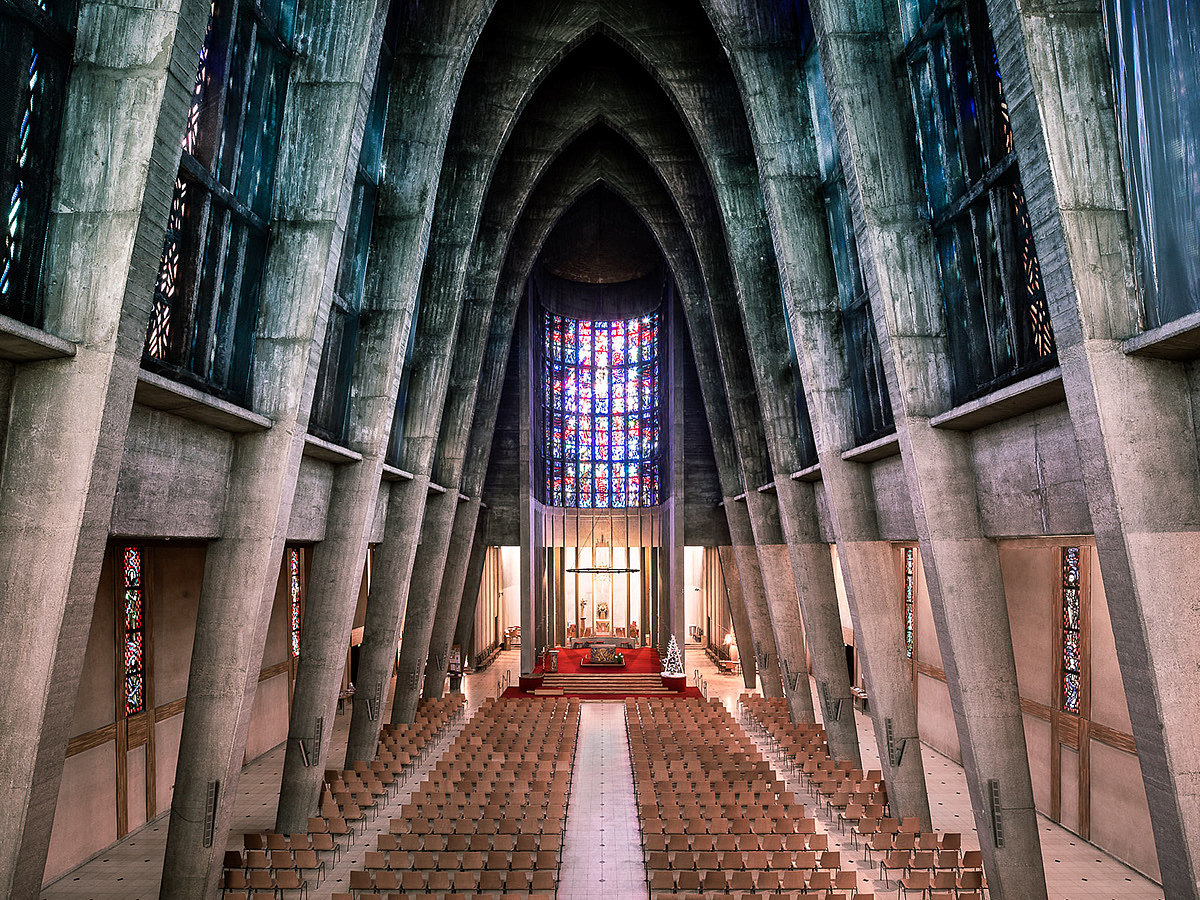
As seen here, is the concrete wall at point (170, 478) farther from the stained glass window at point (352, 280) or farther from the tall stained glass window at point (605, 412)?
the tall stained glass window at point (605, 412)

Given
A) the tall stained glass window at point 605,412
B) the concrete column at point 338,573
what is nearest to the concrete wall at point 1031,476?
the concrete column at point 338,573

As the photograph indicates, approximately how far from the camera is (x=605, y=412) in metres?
36.7

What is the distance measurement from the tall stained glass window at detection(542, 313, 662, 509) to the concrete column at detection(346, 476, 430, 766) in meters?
18.5

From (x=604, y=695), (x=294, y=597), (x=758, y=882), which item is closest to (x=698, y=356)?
(x=604, y=695)

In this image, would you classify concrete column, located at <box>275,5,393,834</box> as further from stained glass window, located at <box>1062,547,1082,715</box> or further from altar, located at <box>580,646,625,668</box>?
altar, located at <box>580,646,625,668</box>

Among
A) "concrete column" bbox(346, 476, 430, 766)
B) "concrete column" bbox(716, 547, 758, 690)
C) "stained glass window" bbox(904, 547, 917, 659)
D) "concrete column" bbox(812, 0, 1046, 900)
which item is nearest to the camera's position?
"concrete column" bbox(812, 0, 1046, 900)

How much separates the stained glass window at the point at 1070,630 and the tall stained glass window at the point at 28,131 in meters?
14.9

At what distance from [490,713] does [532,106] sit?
60.3ft

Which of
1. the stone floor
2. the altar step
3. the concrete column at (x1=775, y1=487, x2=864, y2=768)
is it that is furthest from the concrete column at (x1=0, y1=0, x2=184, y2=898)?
the altar step

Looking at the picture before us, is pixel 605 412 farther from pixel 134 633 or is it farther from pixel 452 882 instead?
pixel 452 882

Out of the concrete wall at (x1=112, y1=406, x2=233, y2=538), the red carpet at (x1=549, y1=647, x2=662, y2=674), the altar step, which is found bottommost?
the altar step

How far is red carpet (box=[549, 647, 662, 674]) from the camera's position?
1126 inches

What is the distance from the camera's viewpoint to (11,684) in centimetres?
606

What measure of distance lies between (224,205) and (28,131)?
Result: 128 inches
